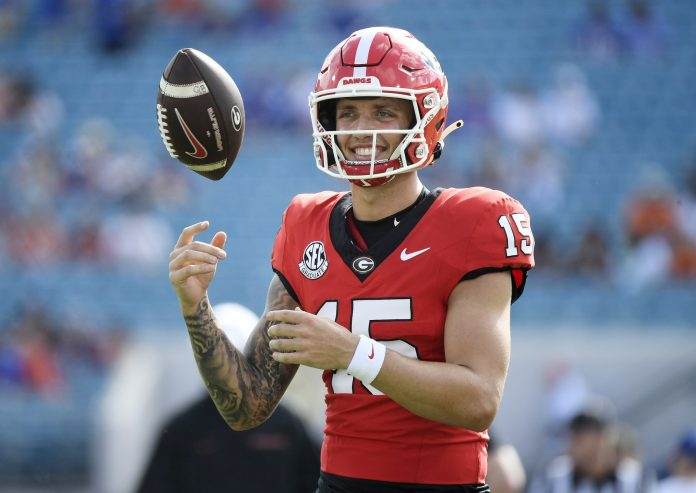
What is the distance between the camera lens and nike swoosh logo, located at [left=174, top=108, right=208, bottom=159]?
→ 317 centimetres

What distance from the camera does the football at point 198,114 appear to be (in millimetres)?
3180

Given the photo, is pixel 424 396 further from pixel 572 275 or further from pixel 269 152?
pixel 269 152

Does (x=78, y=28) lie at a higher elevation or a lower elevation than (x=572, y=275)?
higher

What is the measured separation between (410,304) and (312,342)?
1.09 ft

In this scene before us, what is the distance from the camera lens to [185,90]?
10.5 feet

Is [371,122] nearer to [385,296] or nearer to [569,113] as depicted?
[385,296]

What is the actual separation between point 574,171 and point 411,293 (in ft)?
35.9

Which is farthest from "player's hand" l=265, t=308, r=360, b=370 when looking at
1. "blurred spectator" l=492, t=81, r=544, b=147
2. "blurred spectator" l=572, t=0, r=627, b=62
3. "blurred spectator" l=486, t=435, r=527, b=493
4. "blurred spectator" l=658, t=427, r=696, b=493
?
"blurred spectator" l=572, t=0, r=627, b=62

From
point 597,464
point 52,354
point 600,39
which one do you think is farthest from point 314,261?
point 600,39

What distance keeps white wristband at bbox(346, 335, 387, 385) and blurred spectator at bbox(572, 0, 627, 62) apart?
12439 millimetres

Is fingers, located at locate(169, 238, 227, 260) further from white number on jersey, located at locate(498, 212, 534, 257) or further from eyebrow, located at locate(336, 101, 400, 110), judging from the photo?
white number on jersey, located at locate(498, 212, 534, 257)

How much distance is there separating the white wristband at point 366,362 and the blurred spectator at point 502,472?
1555 millimetres

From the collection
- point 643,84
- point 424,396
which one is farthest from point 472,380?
point 643,84

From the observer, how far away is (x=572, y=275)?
1194 centimetres
